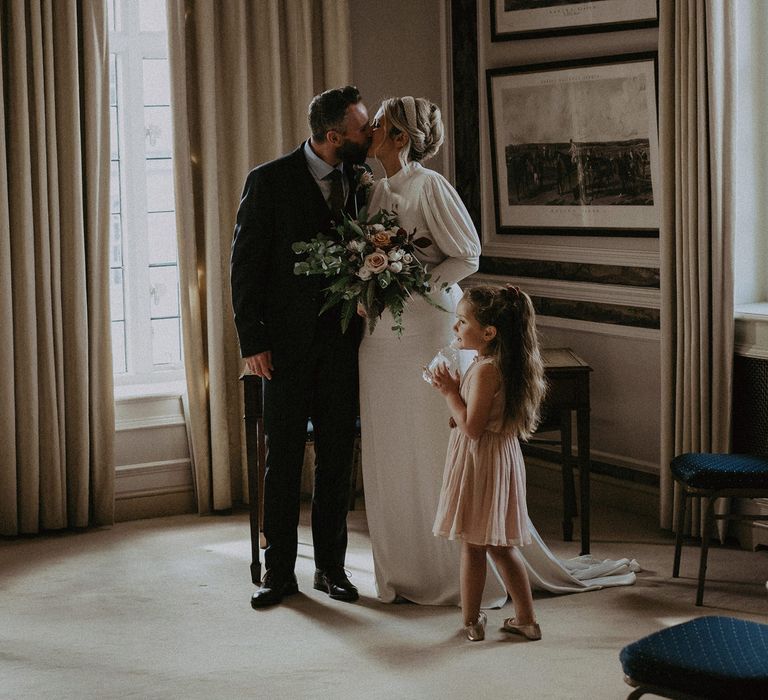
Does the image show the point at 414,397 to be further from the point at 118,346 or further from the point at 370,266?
the point at 118,346

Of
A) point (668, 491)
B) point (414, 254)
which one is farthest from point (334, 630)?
point (668, 491)

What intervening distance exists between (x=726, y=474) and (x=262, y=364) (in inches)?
70.1

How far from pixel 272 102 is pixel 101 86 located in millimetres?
855

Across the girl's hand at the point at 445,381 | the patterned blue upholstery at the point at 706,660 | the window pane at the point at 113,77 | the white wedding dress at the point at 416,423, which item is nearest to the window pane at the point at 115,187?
the window pane at the point at 113,77

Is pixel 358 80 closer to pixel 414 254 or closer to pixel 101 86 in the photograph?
pixel 101 86

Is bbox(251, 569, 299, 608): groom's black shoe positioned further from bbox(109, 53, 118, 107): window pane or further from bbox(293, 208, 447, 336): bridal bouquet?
bbox(109, 53, 118, 107): window pane

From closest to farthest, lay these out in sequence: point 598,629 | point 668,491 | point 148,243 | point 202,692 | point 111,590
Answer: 1. point 202,692
2. point 598,629
3. point 111,590
4. point 668,491
5. point 148,243

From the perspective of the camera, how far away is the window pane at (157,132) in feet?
18.3

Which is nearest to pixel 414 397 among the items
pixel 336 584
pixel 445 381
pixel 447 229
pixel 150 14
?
pixel 445 381

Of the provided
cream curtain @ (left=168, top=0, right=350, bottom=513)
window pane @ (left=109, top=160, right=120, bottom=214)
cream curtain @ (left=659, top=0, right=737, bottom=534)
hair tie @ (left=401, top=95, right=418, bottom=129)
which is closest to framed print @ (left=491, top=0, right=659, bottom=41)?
cream curtain @ (left=659, top=0, right=737, bottom=534)

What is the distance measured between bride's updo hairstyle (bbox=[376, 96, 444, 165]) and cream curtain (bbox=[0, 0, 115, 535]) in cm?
175

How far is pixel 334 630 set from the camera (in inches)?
150

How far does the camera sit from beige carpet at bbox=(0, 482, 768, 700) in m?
3.33

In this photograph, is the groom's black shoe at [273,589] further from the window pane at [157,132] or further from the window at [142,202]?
the window pane at [157,132]
